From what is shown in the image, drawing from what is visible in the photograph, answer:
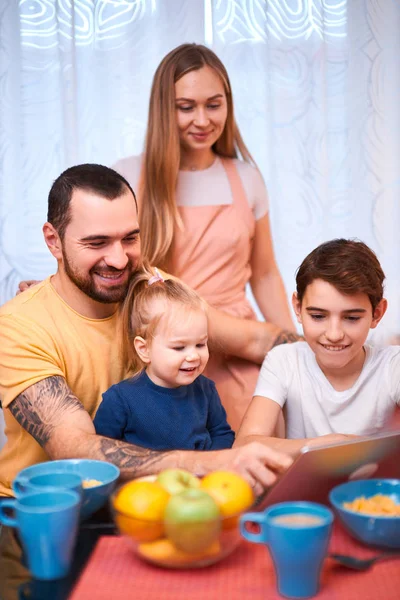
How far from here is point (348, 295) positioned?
5.27ft

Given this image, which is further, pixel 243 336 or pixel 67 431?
pixel 243 336

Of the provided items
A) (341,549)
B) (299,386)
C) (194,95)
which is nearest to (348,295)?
(299,386)

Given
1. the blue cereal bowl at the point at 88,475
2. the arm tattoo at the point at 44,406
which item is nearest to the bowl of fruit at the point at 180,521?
the blue cereal bowl at the point at 88,475

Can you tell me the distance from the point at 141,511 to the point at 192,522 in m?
0.07

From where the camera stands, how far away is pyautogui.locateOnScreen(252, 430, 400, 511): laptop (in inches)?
38.3

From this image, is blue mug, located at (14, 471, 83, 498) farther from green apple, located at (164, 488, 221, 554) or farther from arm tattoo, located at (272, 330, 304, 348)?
arm tattoo, located at (272, 330, 304, 348)

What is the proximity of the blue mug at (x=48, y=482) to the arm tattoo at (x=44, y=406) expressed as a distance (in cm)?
41

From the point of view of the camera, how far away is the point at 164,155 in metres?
2.21

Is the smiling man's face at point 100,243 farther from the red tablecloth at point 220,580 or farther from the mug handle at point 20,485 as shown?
the red tablecloth at point 220,580

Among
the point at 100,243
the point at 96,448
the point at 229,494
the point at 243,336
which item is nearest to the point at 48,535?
the point at 229,494

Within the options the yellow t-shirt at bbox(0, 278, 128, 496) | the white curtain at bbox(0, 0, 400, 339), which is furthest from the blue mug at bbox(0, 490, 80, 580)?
the white curtain at bbox(0, 0, 400, 339)

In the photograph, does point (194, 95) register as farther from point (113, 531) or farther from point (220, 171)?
point (113, 531)

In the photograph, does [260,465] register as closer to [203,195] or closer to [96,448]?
[96,448]

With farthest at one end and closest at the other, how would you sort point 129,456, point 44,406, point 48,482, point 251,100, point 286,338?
1. point 251,100
2. point 286,338
3. point 44,406
4. point 129,456
5. point 48,482
